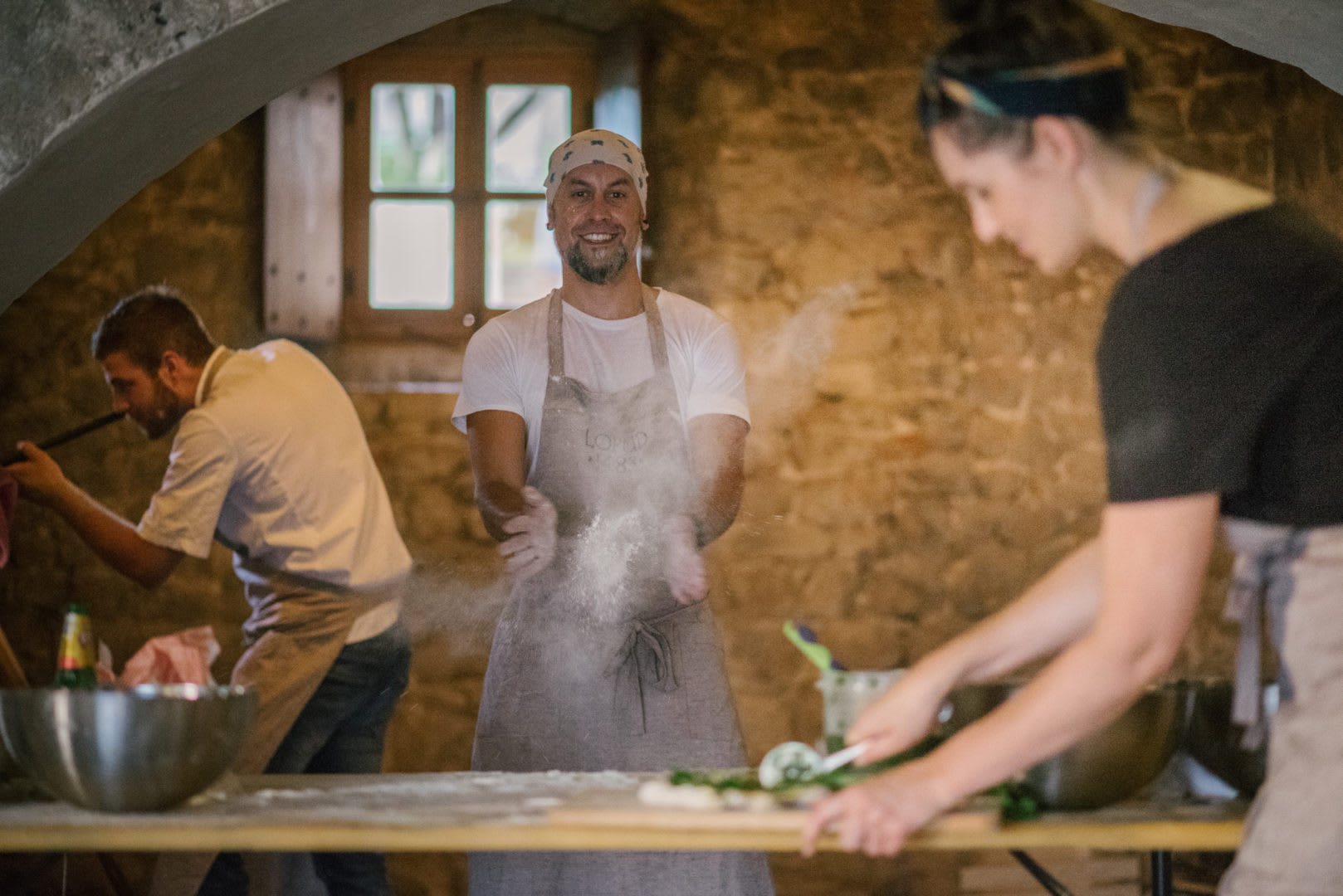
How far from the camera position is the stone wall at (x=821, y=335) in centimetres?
390

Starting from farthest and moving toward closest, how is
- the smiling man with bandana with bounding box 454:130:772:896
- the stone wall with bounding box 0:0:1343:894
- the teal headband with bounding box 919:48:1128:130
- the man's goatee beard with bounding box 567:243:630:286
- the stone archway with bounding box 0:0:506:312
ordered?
the stone wall with bounding box 0:0:1343:894 < the man's goatee beard with bounding box 567:243:630:286 < the smiling man with bandana with bounding box 454:130:772:896 < the stone archway with bounding box 0:0:506:312 < the teal headband with bounding box 919:48:1128:130

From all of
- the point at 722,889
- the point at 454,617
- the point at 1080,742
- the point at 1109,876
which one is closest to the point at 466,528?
the point at 454,617

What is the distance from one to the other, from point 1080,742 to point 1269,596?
1.04 ft

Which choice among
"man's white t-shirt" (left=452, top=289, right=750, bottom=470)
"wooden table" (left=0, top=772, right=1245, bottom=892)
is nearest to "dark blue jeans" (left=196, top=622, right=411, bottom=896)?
"man's white t-shirt" (left=452, top=289, right=750, bottom=470)

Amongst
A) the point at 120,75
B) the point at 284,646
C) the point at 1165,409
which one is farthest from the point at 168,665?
the point at 1165,409

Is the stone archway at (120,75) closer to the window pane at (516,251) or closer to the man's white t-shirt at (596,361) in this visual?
the man's white t-shirt at (596,361)

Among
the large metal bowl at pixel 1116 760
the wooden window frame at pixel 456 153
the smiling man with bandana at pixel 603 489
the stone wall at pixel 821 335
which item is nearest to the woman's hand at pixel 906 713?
the large metal bowl at pixel 1116 760

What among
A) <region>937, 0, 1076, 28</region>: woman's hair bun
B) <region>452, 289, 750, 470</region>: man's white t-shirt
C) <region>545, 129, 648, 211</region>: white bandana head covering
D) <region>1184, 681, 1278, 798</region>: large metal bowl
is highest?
<region>545, 129, 648, 211</region>: white bandana head covering

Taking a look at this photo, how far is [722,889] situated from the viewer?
2328 millimetres

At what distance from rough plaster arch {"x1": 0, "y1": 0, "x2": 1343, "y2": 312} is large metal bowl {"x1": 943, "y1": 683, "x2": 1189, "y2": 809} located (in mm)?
1036

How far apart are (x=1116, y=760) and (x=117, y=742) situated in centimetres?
119

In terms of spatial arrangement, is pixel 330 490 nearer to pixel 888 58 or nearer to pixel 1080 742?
pixel 1080 742

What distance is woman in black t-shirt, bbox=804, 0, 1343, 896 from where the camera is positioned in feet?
4.15

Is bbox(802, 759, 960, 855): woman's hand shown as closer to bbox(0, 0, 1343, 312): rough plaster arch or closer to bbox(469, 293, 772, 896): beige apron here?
bbox(469, 293, 772, 896): beige apron
